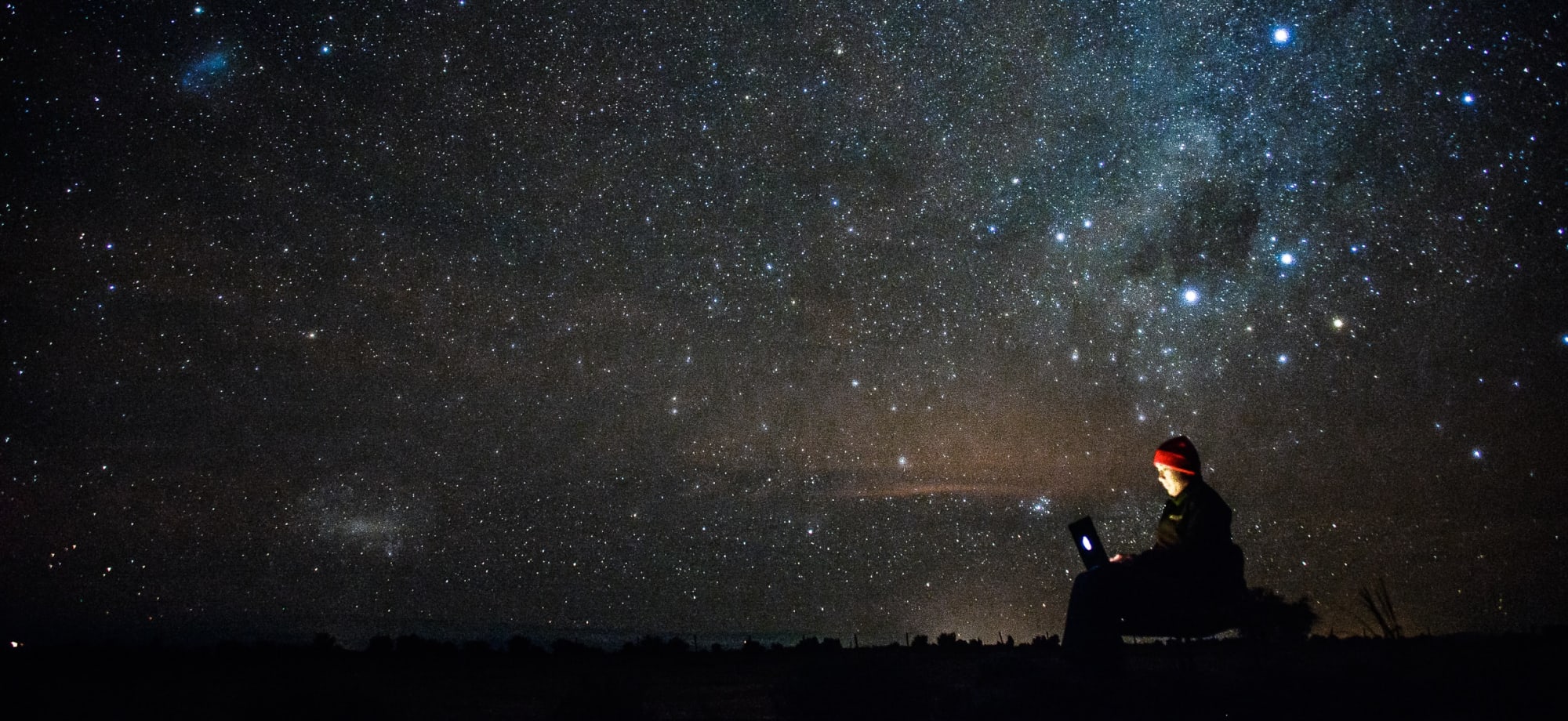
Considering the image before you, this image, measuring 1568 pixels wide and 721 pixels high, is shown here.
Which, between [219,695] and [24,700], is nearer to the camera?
[24,700]

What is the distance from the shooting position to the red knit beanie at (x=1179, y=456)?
4.96m

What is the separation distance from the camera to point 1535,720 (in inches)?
156

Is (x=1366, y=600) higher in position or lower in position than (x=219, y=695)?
higher

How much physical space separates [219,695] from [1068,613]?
5.02 metres

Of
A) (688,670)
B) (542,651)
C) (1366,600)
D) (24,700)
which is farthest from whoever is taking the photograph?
(1366,600)

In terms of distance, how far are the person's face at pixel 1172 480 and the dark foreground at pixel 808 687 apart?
1.13 m

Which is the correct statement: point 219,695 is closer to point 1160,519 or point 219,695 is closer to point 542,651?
point 542,651

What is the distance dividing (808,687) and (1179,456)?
105 inches

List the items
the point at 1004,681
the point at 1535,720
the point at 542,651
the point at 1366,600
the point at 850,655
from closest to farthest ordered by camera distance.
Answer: the point at 1535,720 → the point at 850,655 → the point at 1004,681 → the point at 542,651 → the point at 1366,600

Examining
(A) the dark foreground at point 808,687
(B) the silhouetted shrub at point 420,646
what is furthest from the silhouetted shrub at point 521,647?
(A) the dark foreground at point 808,687

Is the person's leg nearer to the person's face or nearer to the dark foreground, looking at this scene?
the dark foreground

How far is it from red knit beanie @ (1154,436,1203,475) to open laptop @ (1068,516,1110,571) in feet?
1.92

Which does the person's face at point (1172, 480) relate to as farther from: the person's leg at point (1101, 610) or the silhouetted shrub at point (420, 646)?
the silhouetted shrub at point (420, 646)

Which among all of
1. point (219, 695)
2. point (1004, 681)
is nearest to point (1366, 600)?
point (1004, 681)
